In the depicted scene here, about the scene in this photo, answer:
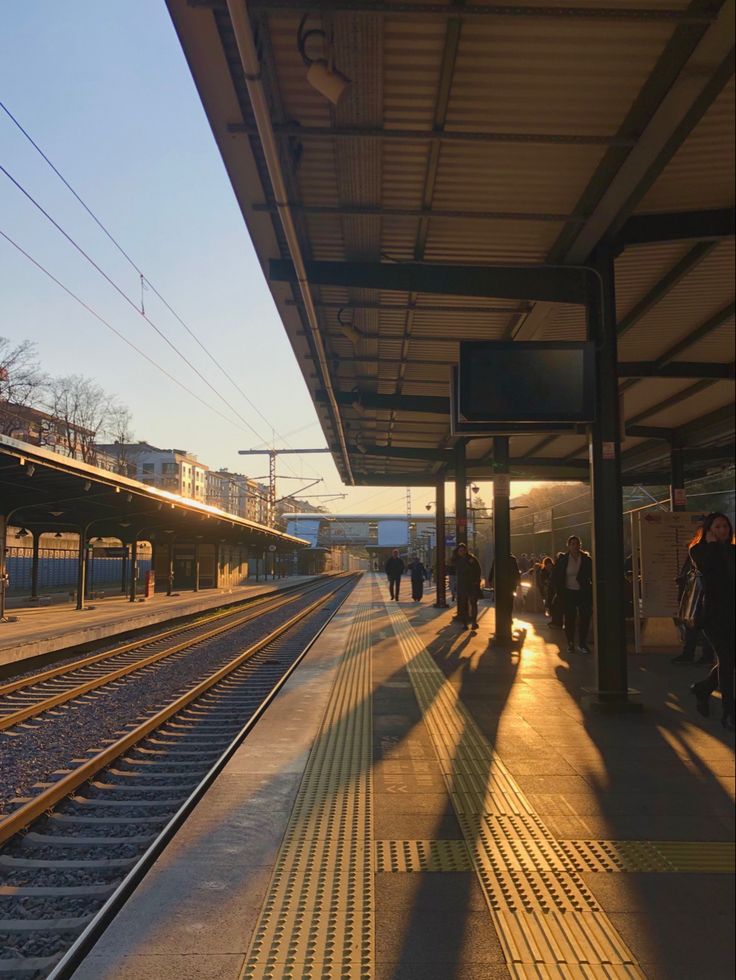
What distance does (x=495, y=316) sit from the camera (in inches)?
383

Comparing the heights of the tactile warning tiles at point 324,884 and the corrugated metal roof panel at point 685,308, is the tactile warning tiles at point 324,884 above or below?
below

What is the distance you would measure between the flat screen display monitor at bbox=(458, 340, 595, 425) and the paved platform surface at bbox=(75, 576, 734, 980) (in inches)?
103

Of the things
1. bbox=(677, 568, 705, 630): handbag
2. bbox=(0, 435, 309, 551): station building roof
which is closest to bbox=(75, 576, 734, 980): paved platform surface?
bbox=(677, 568, 705, 630): handbag

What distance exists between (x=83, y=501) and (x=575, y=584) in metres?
14.6

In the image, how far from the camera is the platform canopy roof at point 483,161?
464 centimetres

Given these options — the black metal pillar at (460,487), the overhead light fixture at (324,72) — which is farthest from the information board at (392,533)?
the overhead light fixture at (324,72)

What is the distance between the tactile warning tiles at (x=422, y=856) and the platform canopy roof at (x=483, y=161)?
100 inches

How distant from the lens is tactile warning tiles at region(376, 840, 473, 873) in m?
3.55

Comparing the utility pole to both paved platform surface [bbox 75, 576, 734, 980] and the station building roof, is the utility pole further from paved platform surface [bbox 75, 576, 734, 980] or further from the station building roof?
paved platform surface [bbox 75, 576, 734, 980]

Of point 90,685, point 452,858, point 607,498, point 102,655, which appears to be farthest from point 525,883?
point 102,655

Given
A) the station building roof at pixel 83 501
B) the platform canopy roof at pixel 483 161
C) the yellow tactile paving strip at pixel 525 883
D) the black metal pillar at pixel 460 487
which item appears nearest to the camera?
the yellow tactile paving strip at pixel 525 883

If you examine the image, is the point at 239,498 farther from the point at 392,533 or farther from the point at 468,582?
the point at 468,582

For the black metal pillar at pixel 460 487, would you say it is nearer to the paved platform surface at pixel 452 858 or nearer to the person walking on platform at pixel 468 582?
the person walking on platform at pixel 468 582

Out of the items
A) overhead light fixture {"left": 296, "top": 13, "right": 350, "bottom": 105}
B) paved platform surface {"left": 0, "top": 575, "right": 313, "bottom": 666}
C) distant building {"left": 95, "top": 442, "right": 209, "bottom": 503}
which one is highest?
distant building {"left": 95, "top": 442, "right": 209, "bottom": 503}
